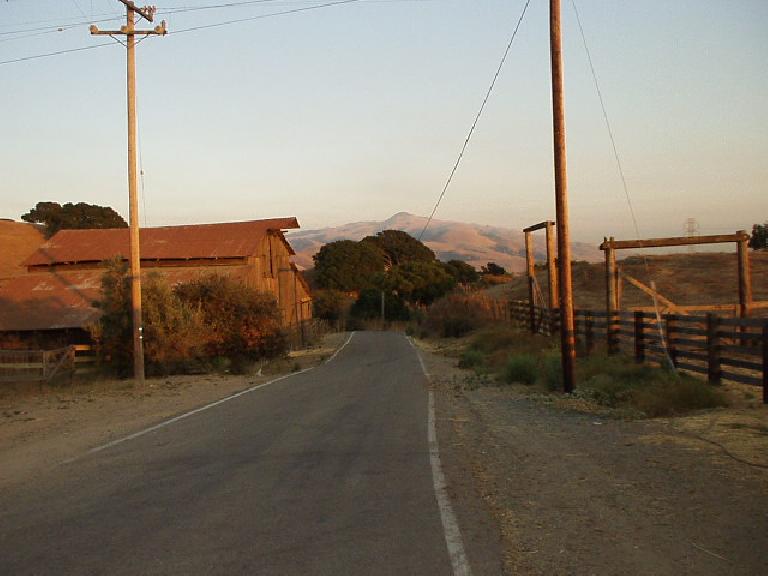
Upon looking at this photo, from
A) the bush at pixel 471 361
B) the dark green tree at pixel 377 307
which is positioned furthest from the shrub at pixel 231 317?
the dark green tree at pixel 377 307

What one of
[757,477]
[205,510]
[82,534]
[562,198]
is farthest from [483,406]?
[82,534]

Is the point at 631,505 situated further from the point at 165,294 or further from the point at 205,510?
the point at 165,294

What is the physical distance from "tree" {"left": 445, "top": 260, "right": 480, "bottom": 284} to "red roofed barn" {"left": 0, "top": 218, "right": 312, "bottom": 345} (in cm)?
5915

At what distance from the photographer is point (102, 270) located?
4134 cm

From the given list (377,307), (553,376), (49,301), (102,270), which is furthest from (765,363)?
(377,307)

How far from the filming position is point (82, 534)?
22.5 feet

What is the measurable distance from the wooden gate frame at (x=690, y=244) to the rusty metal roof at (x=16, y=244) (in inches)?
1279

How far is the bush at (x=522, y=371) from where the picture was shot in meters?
21.0

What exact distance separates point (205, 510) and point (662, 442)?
648cm

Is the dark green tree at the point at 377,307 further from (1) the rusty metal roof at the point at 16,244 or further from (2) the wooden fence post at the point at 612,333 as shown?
(2) the wooden fence post at the point at 612,333

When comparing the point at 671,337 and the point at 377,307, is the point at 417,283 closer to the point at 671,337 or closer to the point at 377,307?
the point at 377,307

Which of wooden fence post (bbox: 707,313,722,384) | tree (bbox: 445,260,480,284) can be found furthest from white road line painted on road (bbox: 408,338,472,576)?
tree (bbox: 445,260,480,284)

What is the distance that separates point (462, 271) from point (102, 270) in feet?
245

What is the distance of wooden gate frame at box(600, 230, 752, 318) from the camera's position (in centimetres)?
2295
